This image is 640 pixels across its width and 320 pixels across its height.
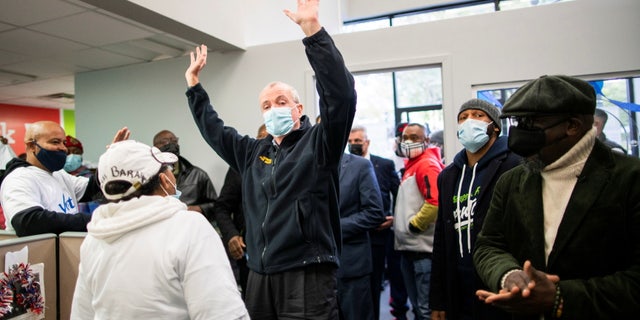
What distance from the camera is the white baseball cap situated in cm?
123

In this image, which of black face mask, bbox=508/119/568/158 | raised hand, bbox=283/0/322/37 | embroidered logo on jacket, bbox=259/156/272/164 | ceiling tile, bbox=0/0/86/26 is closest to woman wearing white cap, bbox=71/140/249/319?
embroidered logo on jacket, bbox=259/156/272/164

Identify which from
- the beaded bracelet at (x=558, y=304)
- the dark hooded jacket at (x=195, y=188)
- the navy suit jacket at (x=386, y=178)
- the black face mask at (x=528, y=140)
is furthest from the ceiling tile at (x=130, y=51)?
the beaded bracelet at (x=558, y=304)

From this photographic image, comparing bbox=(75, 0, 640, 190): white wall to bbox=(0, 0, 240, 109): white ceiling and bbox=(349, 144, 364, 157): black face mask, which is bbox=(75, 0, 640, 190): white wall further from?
bbox=(349, 144, 364, 157): black face mask

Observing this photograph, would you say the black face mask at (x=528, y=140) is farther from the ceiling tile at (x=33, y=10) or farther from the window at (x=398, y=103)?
the window at (x=398, y=103)

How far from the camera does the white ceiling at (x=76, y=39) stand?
Answer: 10.1 ft

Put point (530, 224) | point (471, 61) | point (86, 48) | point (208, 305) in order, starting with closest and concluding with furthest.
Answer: point (208, 305), point (530, 224), point (471, 61), point (86, 48)

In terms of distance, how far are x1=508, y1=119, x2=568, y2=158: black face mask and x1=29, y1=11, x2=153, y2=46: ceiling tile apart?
3173 mm

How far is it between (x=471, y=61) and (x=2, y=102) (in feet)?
25.1

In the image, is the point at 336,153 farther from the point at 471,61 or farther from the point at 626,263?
the point at 471,61

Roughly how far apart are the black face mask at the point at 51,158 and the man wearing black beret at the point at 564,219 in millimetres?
2274

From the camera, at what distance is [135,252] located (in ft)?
3.80

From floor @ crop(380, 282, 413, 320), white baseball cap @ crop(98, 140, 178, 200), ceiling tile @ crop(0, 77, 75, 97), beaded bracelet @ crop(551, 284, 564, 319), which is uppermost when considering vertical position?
ceiling tile @ crop(0, 77, 75, 97)

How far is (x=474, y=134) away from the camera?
1962 millimetres

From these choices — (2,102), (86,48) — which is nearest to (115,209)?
(86,48)
